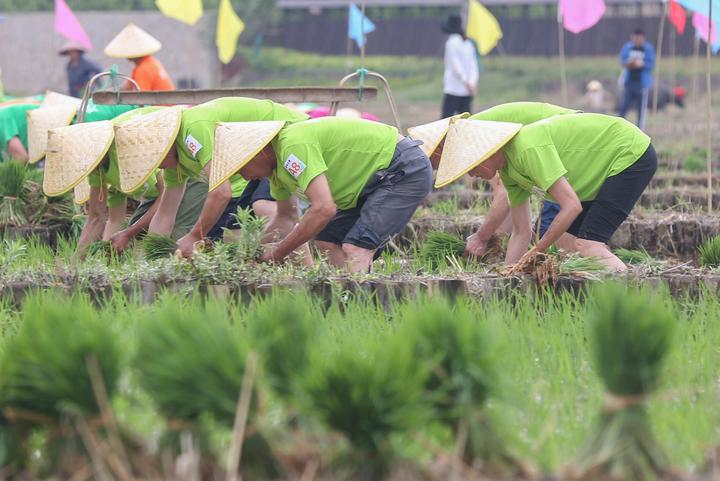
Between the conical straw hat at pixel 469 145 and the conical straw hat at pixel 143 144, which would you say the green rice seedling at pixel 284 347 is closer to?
the conical straw hat at pixel 469 145

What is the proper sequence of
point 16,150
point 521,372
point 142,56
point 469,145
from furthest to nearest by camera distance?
point 142,56
point 16,150
point 469,145
point 521,372

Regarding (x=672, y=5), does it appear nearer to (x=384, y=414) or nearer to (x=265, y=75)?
(x=384, y=414)

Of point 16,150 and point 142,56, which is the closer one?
point 16,150

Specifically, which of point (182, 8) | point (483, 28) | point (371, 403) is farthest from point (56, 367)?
point (483, 28)

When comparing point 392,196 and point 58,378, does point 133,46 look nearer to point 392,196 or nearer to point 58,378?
point 392,196

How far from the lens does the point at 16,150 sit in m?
8.27

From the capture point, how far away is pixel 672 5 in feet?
36.8

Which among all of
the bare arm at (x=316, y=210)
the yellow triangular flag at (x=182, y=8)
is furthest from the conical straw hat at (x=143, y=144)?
the yellow triangular flag at (x=182, y=8)

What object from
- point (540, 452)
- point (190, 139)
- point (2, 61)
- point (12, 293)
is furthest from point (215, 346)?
point (2, 61)

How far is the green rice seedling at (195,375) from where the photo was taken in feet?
9.05

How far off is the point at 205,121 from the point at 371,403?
3.27m

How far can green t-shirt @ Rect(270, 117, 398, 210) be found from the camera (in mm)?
5254

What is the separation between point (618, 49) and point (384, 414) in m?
23.2

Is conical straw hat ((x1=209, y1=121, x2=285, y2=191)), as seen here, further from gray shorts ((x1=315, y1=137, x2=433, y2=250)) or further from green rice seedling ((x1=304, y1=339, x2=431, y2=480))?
green rice seedling ((x1=304, y1=339, x2=431, y2=480))
